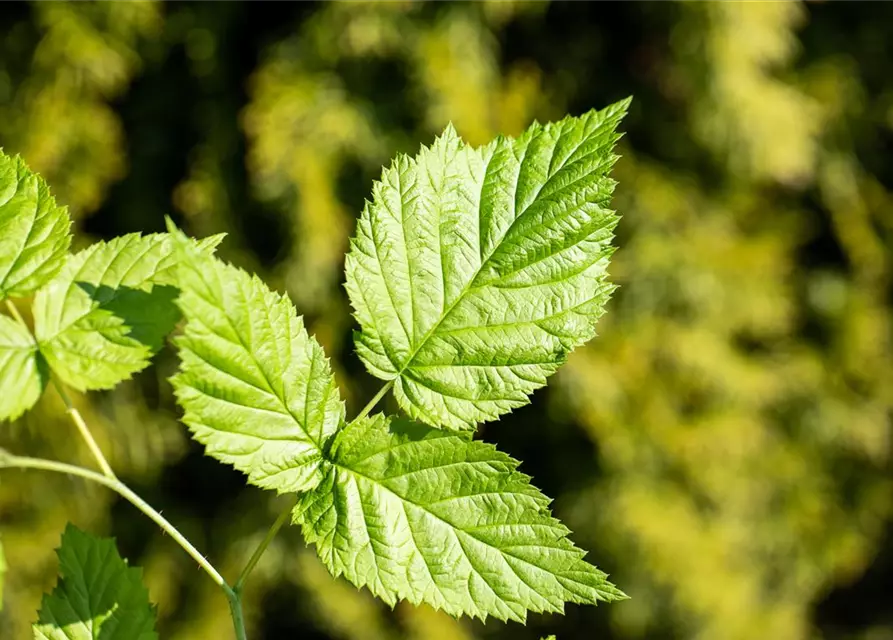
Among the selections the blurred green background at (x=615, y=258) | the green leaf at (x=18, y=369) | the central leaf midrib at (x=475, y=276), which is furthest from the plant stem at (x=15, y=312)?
the blurred green background at (x=615, y=258)

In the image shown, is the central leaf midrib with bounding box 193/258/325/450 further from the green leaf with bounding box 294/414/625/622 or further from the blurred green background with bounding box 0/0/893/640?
the blurred green background with bounding box 0/0/893/640

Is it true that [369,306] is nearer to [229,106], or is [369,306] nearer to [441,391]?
[441,391]

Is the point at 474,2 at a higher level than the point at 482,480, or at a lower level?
higher

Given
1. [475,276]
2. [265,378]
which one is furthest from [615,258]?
[265,378]

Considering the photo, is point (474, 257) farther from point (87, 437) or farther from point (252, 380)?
point (87, 437)

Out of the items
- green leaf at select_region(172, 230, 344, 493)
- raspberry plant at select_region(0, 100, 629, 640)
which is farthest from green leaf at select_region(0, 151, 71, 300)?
green leaf at select_region(172, 230, 344, 493)

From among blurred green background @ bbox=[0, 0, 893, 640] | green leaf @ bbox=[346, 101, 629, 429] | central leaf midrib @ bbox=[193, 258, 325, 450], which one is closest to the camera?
central leaf midrib @ bbox=[193, 258, 325, 450]

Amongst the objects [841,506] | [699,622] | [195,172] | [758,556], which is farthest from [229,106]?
[841,506]

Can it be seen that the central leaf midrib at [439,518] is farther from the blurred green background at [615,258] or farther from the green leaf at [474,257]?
the blurred green background at [615,258]
